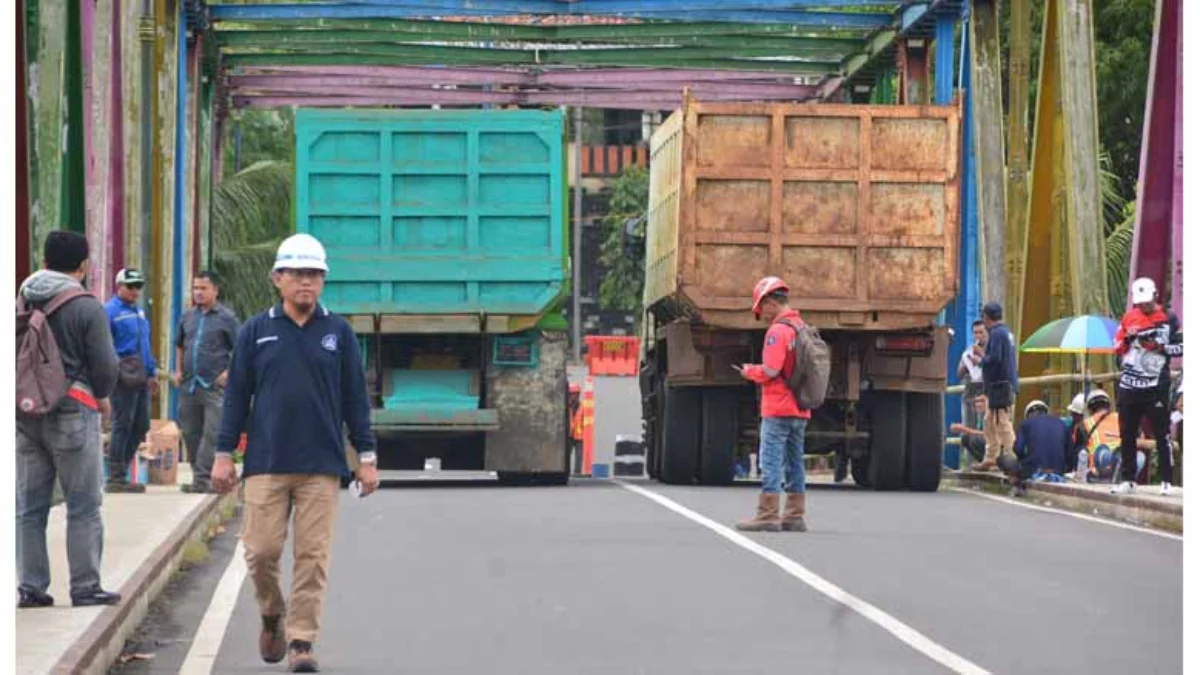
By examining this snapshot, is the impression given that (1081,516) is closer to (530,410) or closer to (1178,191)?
(1178,191)

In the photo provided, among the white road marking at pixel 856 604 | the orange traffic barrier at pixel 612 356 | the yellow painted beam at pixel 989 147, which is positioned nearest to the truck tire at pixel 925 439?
the yellow painted beam at pixel 989 147

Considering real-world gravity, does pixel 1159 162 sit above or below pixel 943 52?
below

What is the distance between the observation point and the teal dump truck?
26.5 m

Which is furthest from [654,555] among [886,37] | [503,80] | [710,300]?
[503,80]

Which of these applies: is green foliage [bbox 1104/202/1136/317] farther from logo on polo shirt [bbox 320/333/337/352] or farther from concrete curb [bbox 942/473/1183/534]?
logo on polo shirt [bbox 320/333/337/352]

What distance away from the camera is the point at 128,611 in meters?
13.0

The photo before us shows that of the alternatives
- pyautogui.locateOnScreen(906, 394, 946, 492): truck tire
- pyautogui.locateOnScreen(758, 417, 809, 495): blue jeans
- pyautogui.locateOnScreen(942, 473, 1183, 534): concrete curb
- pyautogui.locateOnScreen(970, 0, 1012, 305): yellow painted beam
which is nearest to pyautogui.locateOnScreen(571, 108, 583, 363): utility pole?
pyautogui.locateOnScreen(970, 0, 1012, 305): yellow painted beam

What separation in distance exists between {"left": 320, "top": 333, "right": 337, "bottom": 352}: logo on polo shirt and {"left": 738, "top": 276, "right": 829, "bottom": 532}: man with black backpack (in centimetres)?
739

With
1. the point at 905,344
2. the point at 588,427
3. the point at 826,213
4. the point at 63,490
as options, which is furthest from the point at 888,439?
the point at 588,427

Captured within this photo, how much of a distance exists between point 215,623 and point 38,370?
5.71 ft

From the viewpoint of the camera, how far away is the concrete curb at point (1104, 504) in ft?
67.9

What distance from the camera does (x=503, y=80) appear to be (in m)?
40.2

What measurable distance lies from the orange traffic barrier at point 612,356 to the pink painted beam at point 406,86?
14500 millimetres
